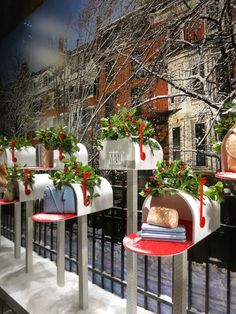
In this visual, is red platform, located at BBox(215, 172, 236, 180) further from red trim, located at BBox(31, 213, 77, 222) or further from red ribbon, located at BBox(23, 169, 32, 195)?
red ribbon, located at BBox(23, 169, 32, 195)

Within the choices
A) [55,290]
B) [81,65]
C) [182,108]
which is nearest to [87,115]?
[81,65]

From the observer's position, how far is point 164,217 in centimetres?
171

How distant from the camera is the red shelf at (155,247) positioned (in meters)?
1.52

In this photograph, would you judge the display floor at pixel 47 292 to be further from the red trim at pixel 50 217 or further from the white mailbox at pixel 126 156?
the white mailbox at pixel 126 156

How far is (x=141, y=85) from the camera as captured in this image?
2590mm

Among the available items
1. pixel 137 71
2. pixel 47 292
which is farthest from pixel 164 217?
pixel 47 292

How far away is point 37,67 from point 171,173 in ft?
9.18

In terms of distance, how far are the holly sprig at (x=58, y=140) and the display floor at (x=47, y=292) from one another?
125 centimetres

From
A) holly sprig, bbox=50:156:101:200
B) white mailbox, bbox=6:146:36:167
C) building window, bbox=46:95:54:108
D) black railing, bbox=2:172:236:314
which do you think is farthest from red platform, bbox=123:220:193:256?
building window, bbox=46:95:54:108

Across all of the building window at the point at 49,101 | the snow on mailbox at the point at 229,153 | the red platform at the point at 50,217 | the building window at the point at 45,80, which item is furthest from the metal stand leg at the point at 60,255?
the snow on mailbox at the point at 229,153

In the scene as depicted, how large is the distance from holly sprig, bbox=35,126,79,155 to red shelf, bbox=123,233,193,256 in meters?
1.15

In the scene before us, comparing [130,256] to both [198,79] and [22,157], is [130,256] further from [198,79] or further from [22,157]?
[22,157]

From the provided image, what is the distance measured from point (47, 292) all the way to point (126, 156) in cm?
158

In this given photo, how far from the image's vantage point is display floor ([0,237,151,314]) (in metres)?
2.60
